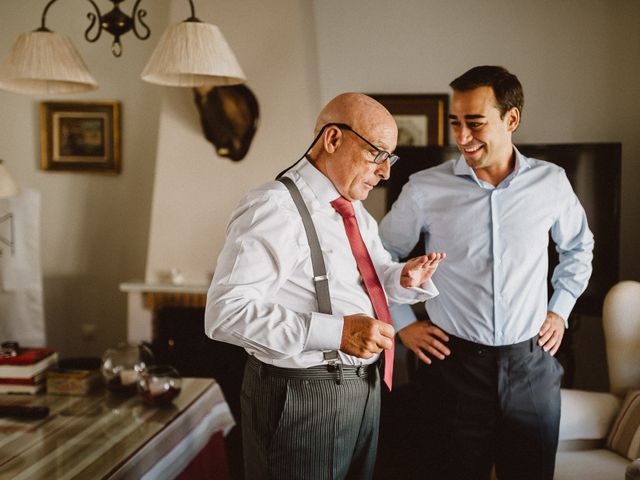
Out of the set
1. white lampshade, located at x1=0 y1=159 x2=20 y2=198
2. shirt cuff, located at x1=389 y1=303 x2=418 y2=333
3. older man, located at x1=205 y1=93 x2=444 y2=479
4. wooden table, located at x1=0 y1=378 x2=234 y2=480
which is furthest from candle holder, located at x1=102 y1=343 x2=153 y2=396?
white lampshade, located at x1=0 y1=159 x2=20 y2=198

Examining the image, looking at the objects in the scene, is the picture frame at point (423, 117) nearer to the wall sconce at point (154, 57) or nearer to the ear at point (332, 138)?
the wall sconce at point (154, 57)

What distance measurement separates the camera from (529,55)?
3.50m

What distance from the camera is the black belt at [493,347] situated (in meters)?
1.68

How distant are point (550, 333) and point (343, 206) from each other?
798 mm

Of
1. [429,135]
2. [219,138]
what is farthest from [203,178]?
[429,135]

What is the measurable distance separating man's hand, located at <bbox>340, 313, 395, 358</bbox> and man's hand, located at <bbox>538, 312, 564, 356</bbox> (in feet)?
2.40

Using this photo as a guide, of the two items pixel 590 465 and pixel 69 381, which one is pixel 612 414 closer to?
pixel 590 465

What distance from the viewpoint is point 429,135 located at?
358cm

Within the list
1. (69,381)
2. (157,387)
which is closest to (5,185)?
(69,381)

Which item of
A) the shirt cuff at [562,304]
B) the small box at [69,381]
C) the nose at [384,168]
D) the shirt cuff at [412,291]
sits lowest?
the small box at [69,381]

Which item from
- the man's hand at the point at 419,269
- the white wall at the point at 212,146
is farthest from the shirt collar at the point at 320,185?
the white wall at the point at 212,146

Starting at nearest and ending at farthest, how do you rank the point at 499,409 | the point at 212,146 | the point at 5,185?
1. the point at 499,409
2. the point at 5,185
3. the point at 212,146

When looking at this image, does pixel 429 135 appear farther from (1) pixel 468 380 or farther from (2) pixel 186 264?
(1) pixel 468 380

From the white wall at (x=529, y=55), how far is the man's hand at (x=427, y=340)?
2.12 meters
